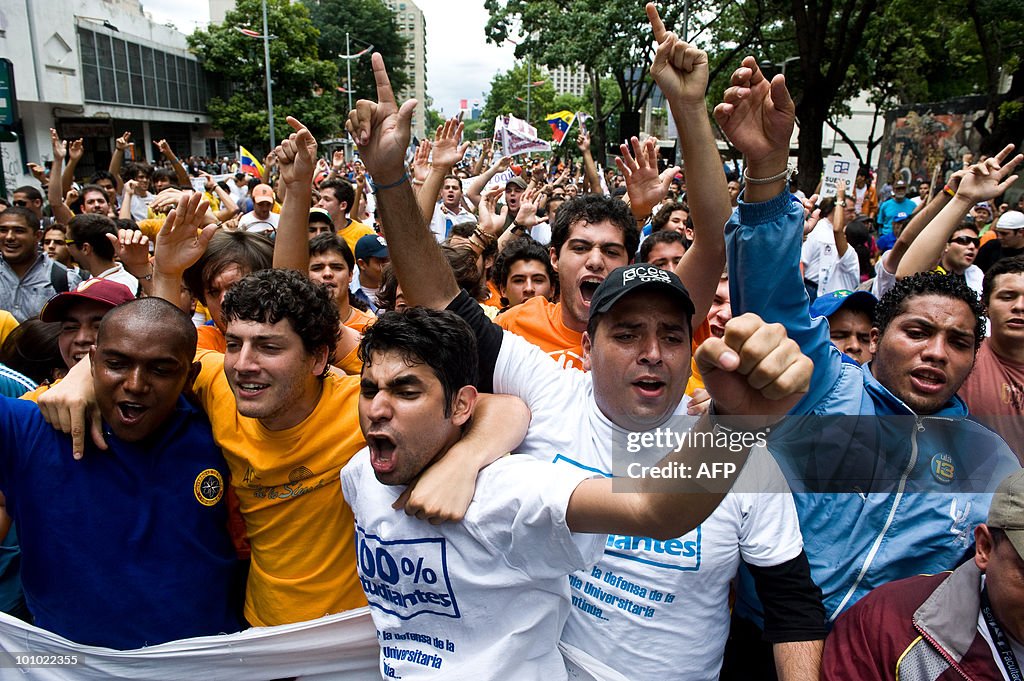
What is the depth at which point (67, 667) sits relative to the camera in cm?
211

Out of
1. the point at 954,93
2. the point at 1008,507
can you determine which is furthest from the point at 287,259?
the point at 954,93

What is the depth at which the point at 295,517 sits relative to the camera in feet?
6.90

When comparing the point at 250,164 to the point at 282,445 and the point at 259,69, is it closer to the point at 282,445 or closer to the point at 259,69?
the point at 282,445

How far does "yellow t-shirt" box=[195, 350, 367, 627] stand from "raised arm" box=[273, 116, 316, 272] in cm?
96

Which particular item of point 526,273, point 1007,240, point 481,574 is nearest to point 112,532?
point 481,574

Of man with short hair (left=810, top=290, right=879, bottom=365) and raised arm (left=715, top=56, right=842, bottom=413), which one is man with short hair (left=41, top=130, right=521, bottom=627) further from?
man with short hair (left=810, top=290, right=879, bottom=365)

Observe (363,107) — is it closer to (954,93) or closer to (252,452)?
(252,452)

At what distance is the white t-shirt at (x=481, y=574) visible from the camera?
5.18 ft

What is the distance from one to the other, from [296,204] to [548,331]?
124cm

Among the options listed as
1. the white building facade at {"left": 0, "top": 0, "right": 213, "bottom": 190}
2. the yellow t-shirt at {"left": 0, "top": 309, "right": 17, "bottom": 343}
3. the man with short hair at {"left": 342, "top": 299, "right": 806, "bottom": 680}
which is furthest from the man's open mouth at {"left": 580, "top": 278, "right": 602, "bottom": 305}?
the white building facade at {"left": 0, "top": 0, "right": 213, "bottom": 190}

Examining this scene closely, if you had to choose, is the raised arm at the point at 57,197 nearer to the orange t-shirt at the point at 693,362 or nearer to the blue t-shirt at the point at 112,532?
the blue t-shirt at the point at 112,532

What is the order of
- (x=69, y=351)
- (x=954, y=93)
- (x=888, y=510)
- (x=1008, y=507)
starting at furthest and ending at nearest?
(x=954, y=93) < (x=69, y=351) < (x=888, y=510) < (x=1008, y=507)

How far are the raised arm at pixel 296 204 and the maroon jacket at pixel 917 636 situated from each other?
2418 mm

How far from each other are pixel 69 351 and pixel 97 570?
3.50 feet
